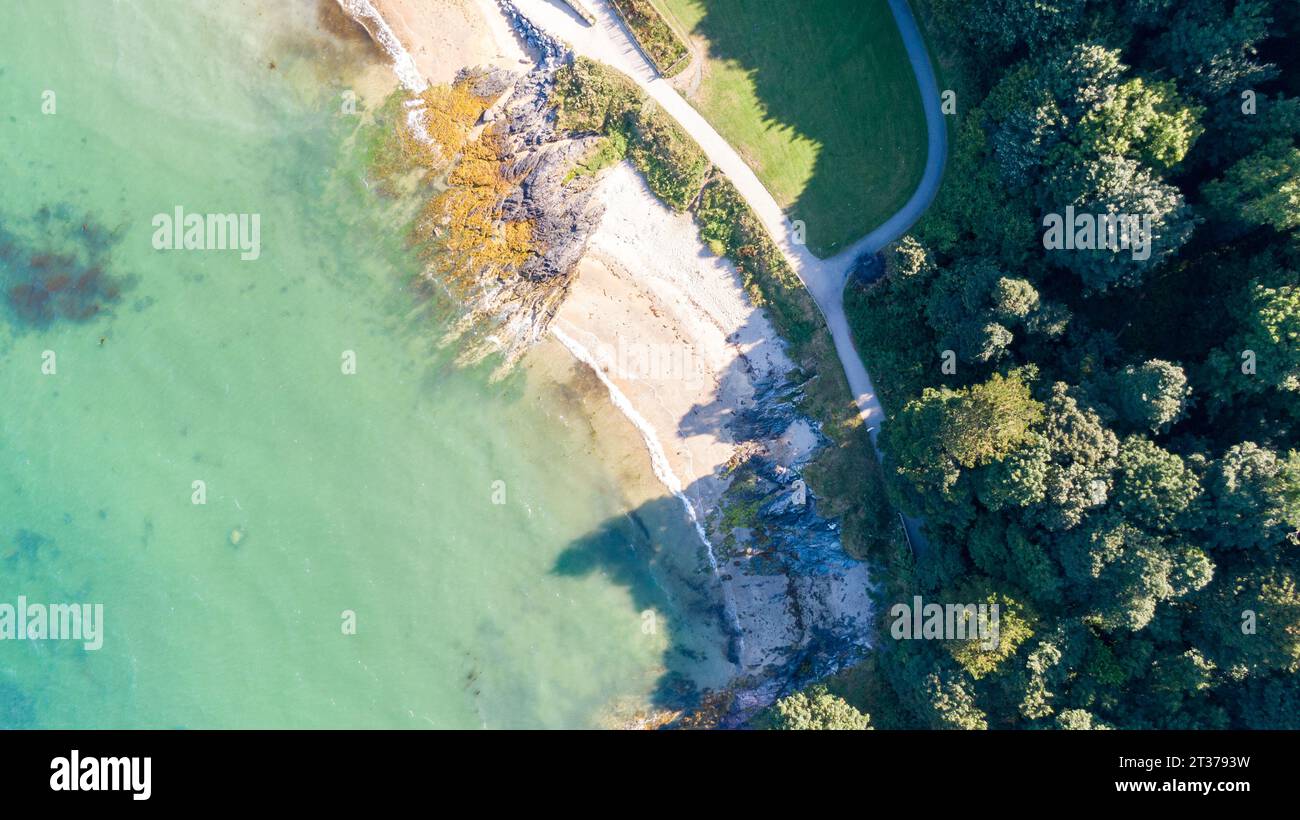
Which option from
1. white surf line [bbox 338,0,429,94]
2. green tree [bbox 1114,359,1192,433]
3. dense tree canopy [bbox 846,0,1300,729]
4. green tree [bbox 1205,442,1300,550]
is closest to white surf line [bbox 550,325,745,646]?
dense tree canopy [bbox 846,0,1300,729]

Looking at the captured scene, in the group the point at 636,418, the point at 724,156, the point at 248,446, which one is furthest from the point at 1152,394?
the point at 248,446

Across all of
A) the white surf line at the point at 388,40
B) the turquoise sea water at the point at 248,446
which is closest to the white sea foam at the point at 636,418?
the turquoise sea water at the point at 248,446

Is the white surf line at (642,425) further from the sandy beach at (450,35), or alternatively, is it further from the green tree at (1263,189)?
the green tree at (1263,189)

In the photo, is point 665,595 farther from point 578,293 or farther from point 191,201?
point 191,201

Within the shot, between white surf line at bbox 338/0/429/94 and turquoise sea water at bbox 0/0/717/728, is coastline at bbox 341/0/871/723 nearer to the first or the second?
white surf line at bbox 338/0/429/94

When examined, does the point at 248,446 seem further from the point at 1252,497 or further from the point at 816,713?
the point at 1252,497

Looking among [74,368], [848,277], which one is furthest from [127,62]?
[848,277]
